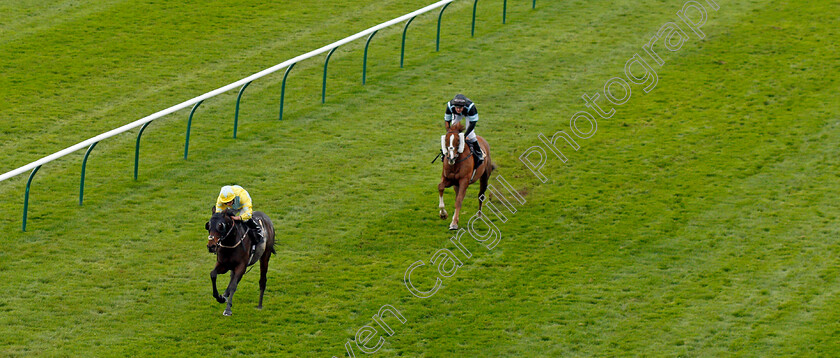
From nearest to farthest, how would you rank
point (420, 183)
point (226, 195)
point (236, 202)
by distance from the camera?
point (226, 195)
point (236, 202)
point (420, 183)

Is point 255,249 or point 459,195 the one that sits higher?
point 255,249

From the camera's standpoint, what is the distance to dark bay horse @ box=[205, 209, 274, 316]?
11.9 m

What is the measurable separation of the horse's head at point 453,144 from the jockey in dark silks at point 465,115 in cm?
18

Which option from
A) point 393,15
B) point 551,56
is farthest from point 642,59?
point 393,15

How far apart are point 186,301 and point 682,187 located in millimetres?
8396

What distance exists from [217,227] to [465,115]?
4.84 meters

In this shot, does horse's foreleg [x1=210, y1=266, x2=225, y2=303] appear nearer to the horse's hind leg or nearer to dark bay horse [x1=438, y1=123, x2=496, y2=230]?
the horse's hind leg

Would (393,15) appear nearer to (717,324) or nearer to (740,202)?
(740,202)

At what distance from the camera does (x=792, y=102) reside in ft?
67.3

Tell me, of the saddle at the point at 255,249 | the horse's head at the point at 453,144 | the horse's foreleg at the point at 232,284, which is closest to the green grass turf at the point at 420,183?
the horse's foreleg at the point at 232,284

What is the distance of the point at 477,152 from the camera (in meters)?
15.6

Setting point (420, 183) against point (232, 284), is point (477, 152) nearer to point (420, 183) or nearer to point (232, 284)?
point (420, 183)

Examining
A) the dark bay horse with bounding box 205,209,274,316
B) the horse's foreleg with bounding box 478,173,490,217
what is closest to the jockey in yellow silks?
the dark bay horse with bounding box 205,209,274,316

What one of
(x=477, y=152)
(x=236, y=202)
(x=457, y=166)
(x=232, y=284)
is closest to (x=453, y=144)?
(x=457, y=166)
